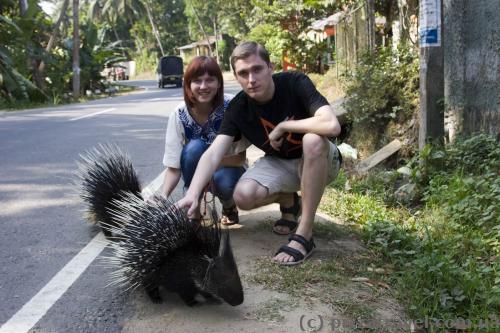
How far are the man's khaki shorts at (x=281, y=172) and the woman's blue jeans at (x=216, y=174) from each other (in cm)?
21

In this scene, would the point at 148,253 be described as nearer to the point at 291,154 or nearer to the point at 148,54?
the point at 291,154

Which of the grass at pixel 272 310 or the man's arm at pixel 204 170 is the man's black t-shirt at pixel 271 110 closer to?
the man's arm at pixel 204 170

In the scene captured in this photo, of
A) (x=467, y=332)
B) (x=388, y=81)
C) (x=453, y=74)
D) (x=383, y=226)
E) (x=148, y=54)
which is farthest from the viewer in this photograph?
(x=148, y=54)

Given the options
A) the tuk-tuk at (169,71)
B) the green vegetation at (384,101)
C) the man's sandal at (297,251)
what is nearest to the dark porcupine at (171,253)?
the man's sandal at (297,251)

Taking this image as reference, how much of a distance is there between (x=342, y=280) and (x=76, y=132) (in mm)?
8080

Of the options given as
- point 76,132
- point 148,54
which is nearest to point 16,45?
point 76,132

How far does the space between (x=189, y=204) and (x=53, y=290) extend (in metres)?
1.02

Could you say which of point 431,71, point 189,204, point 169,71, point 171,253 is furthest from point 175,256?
point 169,71

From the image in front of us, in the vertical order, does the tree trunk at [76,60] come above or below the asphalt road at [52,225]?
above

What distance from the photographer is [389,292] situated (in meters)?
3.17

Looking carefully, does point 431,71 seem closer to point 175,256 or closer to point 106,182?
point 106,182

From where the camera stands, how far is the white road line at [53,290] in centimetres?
280

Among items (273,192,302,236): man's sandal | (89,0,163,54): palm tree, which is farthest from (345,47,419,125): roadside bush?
(89,0,163,54): palm tree

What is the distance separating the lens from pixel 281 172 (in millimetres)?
3752
